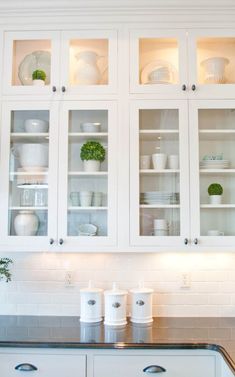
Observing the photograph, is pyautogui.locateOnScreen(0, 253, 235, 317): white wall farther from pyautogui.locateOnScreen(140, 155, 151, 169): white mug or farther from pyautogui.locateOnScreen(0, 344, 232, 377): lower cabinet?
pyautogui.locateOnScreen(140, 155, 151, 169): white mug

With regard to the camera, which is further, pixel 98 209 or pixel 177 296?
pixel 177 296

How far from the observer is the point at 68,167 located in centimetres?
232

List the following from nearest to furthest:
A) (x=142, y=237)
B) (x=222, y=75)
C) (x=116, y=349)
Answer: (x=116, y=349) < (x=142, y=237) < (x=222, y=75)

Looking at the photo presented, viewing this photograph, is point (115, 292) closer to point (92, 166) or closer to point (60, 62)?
point (92, 166)

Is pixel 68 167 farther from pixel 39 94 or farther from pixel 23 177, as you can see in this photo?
pixel 39 94

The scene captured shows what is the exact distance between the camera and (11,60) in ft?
7.76

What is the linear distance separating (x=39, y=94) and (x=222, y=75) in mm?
1178

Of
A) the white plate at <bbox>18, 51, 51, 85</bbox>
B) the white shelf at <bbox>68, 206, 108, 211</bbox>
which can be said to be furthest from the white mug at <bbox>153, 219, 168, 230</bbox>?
the white plate at <bbox>18, 51, 51, 85</bbox>

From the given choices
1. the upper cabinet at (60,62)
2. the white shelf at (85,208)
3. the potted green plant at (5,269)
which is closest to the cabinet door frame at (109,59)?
the upper cabinet at (60,62)

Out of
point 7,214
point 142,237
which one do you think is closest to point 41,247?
point 7,214

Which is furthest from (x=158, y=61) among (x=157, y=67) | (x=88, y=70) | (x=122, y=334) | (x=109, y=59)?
(x=122, y=334)

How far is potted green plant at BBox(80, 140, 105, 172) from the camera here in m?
2.34

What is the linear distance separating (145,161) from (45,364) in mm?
1290

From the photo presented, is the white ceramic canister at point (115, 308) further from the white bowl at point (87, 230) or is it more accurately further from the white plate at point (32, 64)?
the white plate at point (32, 64)
